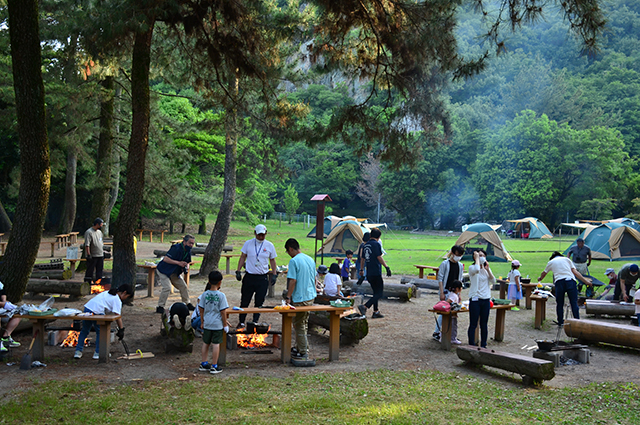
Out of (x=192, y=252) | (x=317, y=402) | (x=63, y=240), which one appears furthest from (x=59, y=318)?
(x=63, y=240)

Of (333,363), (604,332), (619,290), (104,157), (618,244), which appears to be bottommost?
(333,363)

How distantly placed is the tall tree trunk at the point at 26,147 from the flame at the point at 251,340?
379cm

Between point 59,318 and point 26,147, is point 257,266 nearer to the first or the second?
point 59,318

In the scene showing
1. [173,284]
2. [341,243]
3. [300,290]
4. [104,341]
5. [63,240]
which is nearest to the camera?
[104,341]

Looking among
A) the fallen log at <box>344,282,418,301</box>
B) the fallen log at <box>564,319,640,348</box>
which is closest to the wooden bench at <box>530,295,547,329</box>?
the fallen log at <box>564,319,640,348</box>

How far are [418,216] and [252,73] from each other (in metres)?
50.2

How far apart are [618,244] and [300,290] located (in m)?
20.7

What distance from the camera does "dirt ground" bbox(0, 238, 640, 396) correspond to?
612cm

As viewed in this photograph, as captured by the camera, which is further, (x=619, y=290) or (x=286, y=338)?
(x=619, y=290)

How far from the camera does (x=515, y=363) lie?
20.7 ft

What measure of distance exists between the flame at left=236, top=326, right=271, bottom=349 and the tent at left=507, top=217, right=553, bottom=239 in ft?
115

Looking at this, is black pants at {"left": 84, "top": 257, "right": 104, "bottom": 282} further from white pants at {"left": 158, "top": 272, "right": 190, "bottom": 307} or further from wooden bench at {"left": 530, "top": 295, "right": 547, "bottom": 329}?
wooden bench at {"left": 530, "top": 295, "right": 547, "bottom": 329}

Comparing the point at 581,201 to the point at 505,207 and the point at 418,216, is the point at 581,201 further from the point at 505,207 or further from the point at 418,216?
the point at 418,216

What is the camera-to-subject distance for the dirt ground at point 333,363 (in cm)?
612
